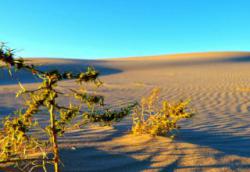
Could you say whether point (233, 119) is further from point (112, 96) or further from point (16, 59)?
point (16, 59)

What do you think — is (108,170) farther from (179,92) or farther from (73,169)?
(179,92)

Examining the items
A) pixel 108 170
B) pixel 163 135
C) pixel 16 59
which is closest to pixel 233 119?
pixel 163 135

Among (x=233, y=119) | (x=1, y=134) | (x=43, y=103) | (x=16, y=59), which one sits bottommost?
(x=233, y=119)

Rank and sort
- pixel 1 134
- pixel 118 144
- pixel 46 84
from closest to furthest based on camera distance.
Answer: pixel 46 84, pixel 1 134, pixel 118 144

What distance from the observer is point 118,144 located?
4184mm

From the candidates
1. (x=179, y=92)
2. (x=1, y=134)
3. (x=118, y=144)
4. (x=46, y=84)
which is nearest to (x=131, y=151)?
(x=118, y=144)

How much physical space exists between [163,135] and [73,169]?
1.55 m

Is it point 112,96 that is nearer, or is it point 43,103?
point 43,103

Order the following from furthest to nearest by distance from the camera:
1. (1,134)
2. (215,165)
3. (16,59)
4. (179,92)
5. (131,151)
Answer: (179,92) → (131,151) → (215,165) → (1,134) → (16,59)

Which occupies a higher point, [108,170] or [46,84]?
[46,84]

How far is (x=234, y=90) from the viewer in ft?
41.2

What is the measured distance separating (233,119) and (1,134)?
17.7ft

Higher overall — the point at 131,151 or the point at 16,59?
the point at 16,59

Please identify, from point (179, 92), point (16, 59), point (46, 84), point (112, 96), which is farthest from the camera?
point (179, 92)
